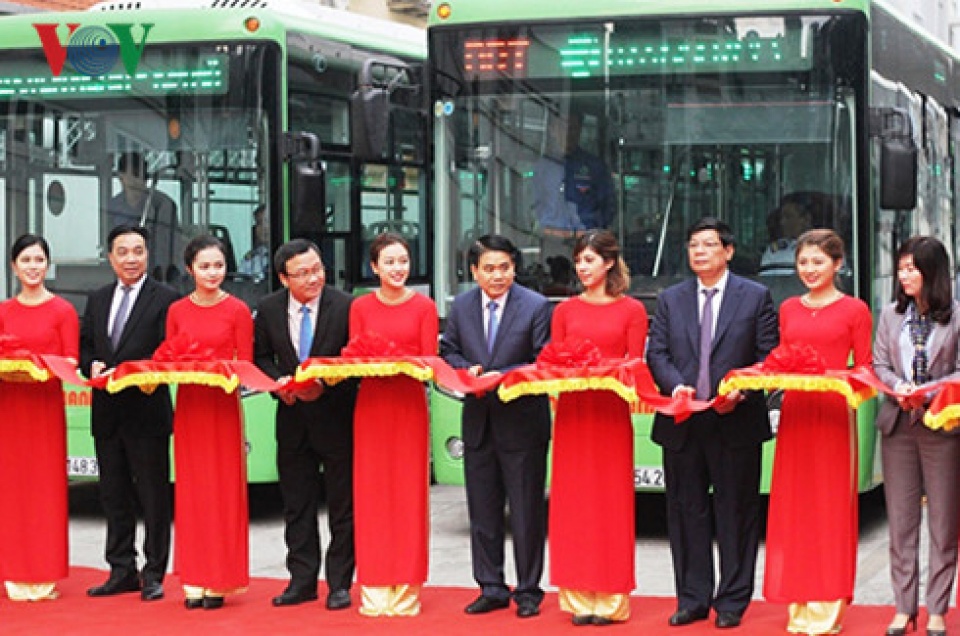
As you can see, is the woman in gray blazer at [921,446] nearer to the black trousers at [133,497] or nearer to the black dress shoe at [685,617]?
the black dress shoe at [685,617]

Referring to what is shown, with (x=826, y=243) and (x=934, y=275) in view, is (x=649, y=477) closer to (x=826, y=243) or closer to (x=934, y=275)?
(x=826, y=243)

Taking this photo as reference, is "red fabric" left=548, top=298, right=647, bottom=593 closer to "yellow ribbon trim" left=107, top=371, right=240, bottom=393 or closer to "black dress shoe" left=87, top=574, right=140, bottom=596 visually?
"yellow ribbon trim" left=107, top=371, right=240, bottom=393

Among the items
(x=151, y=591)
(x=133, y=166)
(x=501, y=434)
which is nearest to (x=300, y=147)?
(x=133, y=166)

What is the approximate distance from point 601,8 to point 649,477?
107 inches

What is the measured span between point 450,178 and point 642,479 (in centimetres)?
211

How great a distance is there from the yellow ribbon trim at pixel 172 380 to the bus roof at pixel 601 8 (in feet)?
11.9

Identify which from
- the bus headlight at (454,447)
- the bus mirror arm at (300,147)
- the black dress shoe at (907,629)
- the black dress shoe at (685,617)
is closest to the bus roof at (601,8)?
the bus mirror arm at (300,147)

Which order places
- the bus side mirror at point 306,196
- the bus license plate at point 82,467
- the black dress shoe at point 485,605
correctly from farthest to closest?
the bus license plate at point 82,467
the bus side mirror at point 306,196
the black dress shoe at point 485,605

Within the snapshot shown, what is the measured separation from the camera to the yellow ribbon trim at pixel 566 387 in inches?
384

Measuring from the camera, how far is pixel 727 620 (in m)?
9.83

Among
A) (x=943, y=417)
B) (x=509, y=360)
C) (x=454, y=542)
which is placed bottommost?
(x=454, y=542)

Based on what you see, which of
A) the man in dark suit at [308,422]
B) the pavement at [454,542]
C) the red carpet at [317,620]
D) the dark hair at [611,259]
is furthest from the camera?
the pavement at [454,542]

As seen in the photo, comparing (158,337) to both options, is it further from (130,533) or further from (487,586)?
(487,586)

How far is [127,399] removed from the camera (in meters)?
11.1
